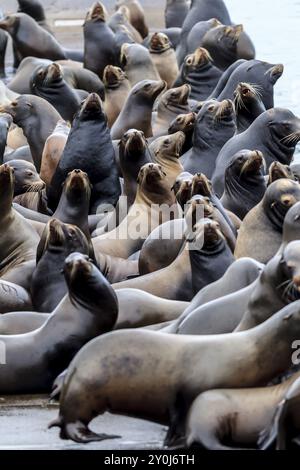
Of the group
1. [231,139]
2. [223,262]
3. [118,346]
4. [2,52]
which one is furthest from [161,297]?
[2,52]

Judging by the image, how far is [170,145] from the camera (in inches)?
458

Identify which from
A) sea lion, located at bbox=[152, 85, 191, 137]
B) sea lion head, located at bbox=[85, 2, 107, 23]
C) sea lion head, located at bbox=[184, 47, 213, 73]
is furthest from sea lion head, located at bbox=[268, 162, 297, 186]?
sea lion head, located at bbox=[85, 2, 107, 23]

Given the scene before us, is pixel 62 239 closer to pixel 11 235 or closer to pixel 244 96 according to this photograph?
pixel 11 235

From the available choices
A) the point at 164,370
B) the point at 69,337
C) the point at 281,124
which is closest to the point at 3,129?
the point at 281,124

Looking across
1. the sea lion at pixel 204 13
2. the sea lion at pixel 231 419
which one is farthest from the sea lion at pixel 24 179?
the sea lion at pixel 204 13

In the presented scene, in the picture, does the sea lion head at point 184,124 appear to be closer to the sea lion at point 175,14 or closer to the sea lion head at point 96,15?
the sea lion head at point 96,15

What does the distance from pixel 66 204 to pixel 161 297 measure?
1795 millimetres

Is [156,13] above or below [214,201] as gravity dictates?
below

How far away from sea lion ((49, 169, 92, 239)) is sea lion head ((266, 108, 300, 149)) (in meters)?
2.07

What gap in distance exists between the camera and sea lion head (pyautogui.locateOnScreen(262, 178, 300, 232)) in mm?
8766

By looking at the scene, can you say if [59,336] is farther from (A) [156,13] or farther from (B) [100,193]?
(A) [156,13]

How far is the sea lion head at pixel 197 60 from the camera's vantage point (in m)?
15.5

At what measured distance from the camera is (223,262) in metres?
8.43

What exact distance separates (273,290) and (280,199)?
2298mm
